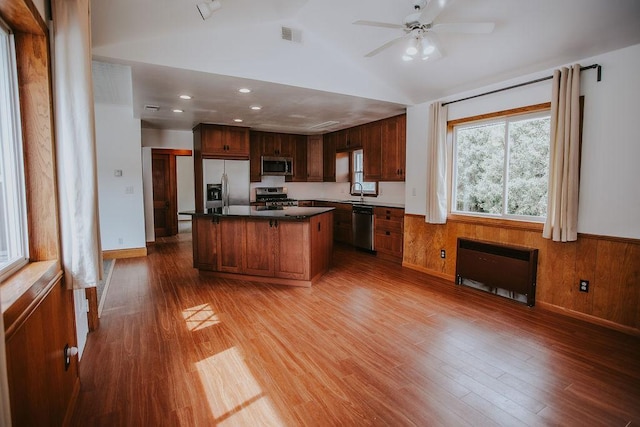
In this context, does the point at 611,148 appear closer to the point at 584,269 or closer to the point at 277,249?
the point at 584,269

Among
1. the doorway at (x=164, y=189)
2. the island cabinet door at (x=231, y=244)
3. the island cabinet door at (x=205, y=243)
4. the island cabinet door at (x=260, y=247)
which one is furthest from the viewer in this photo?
the doorway at (x=164, y=189)

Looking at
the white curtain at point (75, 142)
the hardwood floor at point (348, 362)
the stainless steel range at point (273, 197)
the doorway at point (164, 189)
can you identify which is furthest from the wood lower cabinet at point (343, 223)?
the white curtain at point (75, 142)

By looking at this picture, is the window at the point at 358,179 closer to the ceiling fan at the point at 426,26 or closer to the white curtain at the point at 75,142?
the ceiling fan at the point at 426,26

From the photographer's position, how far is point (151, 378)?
2223mm

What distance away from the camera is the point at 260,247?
4242mm

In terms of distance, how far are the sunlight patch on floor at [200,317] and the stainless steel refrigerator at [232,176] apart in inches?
131

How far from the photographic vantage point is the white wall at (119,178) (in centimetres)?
543

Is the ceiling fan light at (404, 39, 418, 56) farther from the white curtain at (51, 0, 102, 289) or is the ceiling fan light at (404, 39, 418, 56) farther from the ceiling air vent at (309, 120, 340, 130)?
the ceiling air vent at (309, 120, 340, 130)

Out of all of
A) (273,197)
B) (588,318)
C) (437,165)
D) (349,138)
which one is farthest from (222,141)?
(588,318)

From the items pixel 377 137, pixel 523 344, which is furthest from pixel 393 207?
pixel 523 344

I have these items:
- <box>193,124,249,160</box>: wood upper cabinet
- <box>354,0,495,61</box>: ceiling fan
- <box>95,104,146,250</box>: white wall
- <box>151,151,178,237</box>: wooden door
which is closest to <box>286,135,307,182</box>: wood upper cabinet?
<box>193,124,249,160</box>: wood upper cabinet

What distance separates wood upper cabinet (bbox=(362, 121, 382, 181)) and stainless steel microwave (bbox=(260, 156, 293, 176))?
1.99 metres

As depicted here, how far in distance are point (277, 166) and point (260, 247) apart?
11.5 ft

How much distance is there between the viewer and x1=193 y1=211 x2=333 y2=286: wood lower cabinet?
411cm
